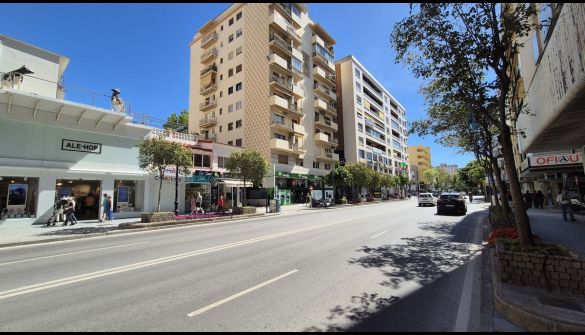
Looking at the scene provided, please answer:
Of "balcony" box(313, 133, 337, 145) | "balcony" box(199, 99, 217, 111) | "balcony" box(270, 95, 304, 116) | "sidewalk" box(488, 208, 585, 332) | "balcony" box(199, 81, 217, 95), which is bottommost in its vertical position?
"sidewalk" box(488, 208, 585, 332)

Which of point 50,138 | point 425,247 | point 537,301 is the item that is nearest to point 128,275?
point 537,301

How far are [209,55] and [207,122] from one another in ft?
34.8

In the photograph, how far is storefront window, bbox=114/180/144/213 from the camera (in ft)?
70.8

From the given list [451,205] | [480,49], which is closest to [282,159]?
[451,205]

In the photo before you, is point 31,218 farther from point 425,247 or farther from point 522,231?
point 522,231

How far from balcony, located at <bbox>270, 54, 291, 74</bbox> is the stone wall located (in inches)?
1476

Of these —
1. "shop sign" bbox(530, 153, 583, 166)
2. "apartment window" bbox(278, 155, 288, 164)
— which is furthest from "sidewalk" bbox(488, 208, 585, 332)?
"apartment window" bbox(278, 155, 288, 164)

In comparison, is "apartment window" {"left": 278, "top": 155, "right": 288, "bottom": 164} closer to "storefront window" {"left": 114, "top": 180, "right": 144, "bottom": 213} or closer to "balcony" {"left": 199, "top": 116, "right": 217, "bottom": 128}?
"balcony" {"left": 199, "top": 116, "right": 217, "bottom": 128}

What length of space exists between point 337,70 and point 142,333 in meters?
62.3

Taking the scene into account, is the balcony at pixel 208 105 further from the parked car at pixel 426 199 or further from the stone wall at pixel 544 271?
the stone wall at pixel 544 271

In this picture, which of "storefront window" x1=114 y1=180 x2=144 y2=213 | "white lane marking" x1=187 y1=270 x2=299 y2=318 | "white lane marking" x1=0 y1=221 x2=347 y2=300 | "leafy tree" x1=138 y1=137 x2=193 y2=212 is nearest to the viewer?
"white lane marking" x1=187 y1=270 x2=299 y2=318

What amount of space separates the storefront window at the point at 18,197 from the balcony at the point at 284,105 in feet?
84.1

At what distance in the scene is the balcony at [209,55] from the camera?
44875mm

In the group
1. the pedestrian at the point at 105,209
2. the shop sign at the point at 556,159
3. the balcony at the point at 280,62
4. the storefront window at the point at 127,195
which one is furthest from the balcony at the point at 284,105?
the shop sign at the point at 556,159
